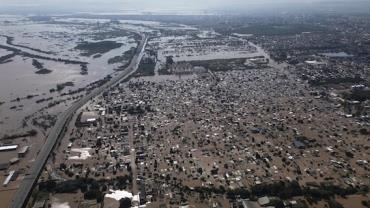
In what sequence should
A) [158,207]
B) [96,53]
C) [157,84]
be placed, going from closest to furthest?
[158,207] < [157,84] < [96,53]

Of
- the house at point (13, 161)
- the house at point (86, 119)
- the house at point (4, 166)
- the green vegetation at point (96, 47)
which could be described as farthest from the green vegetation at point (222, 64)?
the house at point (4, 166)

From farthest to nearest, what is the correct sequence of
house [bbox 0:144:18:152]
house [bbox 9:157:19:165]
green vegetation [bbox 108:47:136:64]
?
green vegetation [bbox 108:47:136:64], house [bbox 0:144:18:152], house [bbox 9:157:19:165]

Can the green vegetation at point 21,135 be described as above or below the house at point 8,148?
above

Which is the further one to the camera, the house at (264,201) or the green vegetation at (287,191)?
the green vegetation at (287,191)

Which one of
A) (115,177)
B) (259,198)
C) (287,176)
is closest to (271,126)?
(287,176)

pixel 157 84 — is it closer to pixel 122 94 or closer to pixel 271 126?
pixel 122 94

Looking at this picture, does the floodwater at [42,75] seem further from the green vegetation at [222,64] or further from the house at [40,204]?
the house at [40,204]

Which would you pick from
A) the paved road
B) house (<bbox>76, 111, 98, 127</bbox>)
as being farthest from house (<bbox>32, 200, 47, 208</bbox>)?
house (<bbox>76, 111, 98, 127</bbox>)

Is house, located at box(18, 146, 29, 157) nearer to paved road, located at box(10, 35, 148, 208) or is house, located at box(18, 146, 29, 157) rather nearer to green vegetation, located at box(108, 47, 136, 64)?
paved road, located at box(10, 35, 148, 208)

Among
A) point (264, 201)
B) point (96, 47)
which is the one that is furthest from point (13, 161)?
point (96, 47)
